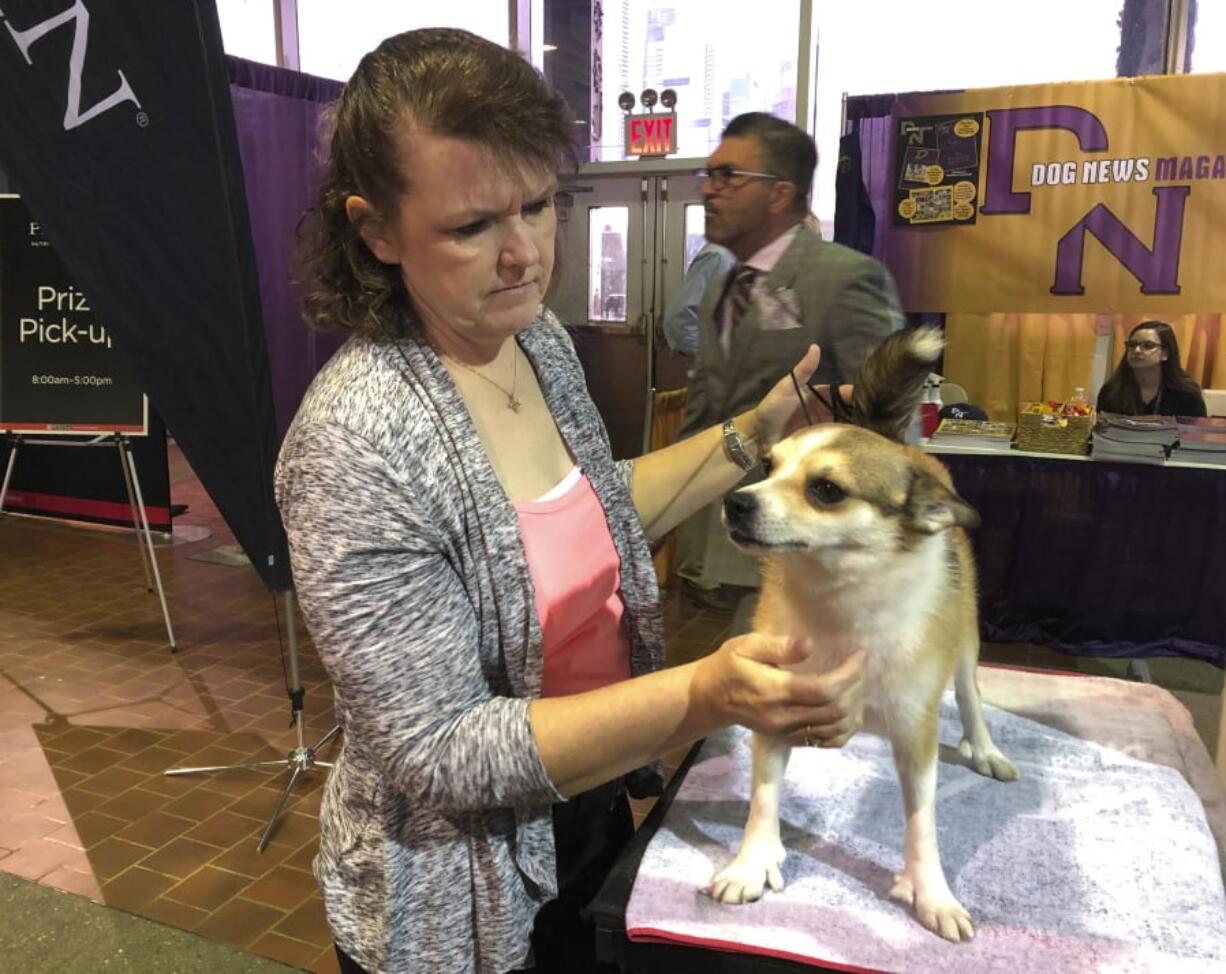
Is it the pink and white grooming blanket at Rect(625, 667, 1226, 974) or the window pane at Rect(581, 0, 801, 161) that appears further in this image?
the window pane at Rect(581, 0, 801, 161)

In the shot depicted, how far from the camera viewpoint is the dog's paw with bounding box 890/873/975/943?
1.08 metres

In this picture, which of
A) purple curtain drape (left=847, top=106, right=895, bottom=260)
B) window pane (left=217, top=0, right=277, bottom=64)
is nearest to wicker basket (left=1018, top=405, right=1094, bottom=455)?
purple curtain drape (left=847, top=106, right=895, bottom=260)

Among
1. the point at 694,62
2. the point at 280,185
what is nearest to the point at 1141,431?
the point at 694,62

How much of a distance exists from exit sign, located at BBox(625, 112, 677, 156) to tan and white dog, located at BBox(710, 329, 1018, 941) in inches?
227

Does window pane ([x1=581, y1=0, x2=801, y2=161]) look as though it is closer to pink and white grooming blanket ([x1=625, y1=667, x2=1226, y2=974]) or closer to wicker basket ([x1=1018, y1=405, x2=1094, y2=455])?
wicker basket ([x1=1018, y1=405, x2=1094, y2=455])

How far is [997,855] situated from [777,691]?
1.70 ft

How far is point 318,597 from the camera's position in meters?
0.98

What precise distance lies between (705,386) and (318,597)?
87 centimetres

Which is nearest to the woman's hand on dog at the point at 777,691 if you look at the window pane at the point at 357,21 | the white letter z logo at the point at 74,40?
the white letter z logo at the point at 74,40

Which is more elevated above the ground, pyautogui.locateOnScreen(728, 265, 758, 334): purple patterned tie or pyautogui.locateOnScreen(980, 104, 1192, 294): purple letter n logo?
pyautogui.locateOnScreen(980, 104, 1192, 294): purple letter n logo

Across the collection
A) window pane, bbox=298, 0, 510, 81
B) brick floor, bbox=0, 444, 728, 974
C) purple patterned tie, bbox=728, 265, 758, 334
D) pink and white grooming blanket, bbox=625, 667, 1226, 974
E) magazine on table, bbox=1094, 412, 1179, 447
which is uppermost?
window pane, bbox=298, 0, 510, 81

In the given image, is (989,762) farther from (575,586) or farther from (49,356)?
(49,356)

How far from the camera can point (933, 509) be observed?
3.70 feet

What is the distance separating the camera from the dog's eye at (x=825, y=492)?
1.14 metres
